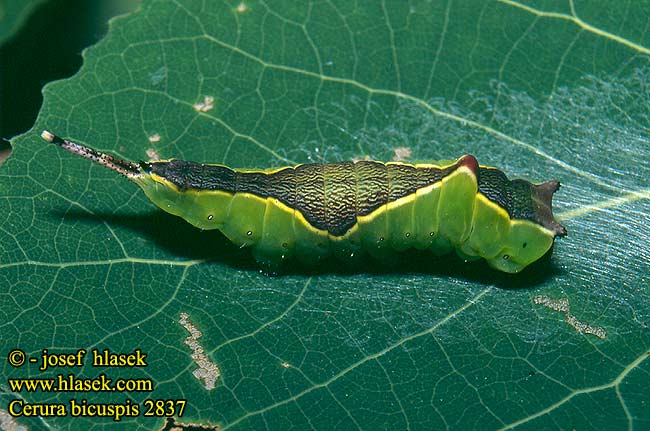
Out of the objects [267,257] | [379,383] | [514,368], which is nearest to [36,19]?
[267,257]

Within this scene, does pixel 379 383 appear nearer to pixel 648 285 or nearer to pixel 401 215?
pixel 401 215

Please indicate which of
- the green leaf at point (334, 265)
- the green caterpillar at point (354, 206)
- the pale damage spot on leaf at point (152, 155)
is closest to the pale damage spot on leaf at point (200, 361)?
the green leaf at point (334, 265)

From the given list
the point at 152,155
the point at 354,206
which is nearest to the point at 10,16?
the point at 152,155

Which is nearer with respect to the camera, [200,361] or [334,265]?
[200,361]

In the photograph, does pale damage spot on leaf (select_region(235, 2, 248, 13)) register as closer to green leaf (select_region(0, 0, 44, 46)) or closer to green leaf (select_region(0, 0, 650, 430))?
green leaf (select_region(0, 0, 650, 430))

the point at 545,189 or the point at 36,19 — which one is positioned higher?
the point at 36,19

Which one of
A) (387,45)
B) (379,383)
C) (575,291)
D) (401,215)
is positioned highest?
(387,45)

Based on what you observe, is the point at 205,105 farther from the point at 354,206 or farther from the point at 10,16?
the point at 10,16
